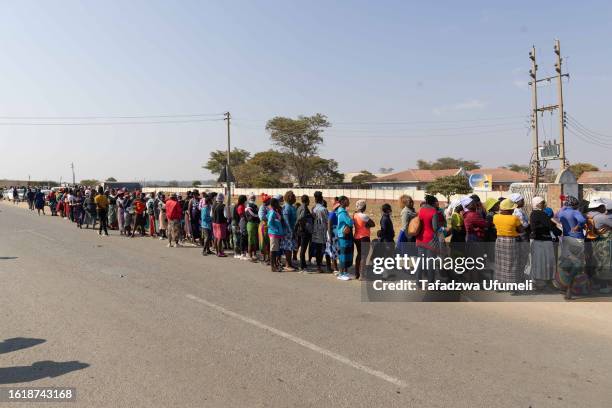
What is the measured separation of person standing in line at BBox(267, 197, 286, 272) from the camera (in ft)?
32.2

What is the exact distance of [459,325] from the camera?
596 centimetres

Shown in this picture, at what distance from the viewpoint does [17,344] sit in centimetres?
523

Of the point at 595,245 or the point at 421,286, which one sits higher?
the point at 595,245

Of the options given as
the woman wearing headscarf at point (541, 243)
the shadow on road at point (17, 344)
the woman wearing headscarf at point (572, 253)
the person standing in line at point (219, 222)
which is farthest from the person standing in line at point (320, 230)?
the shadow on road at point (17, 344)

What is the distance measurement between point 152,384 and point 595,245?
23.6 feet

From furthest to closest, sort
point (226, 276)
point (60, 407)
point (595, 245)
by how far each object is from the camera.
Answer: point (226, 276) < point (595, 245) < point (60, 407)

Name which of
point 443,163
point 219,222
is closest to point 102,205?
point 219,222

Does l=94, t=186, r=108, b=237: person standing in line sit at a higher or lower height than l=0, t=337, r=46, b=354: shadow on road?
higher

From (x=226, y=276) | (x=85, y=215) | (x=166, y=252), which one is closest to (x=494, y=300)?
(x=226, y=276)

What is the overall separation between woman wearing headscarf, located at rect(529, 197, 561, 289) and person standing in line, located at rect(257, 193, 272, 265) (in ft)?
A: 18.1

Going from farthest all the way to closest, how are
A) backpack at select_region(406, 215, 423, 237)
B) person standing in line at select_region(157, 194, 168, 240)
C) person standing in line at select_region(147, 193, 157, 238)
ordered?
1. person standing in line at select_region(147, 193, 157, 238)
2. person standing in line at select_region(157, 194, 168, 240)
3. backpack at select_region(406, 215, 423, 237)

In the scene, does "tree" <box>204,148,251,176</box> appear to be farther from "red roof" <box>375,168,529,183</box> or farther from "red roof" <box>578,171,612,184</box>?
"red roof" <box>578,171,612,184</box>

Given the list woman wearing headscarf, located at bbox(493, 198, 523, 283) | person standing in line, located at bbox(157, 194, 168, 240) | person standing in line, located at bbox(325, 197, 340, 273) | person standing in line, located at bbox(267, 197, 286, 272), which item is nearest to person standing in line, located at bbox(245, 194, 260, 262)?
person standing in line, located at bbox(267, 197, 286, 272)

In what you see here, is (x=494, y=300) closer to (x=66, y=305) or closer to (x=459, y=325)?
(x=459, y=325)
